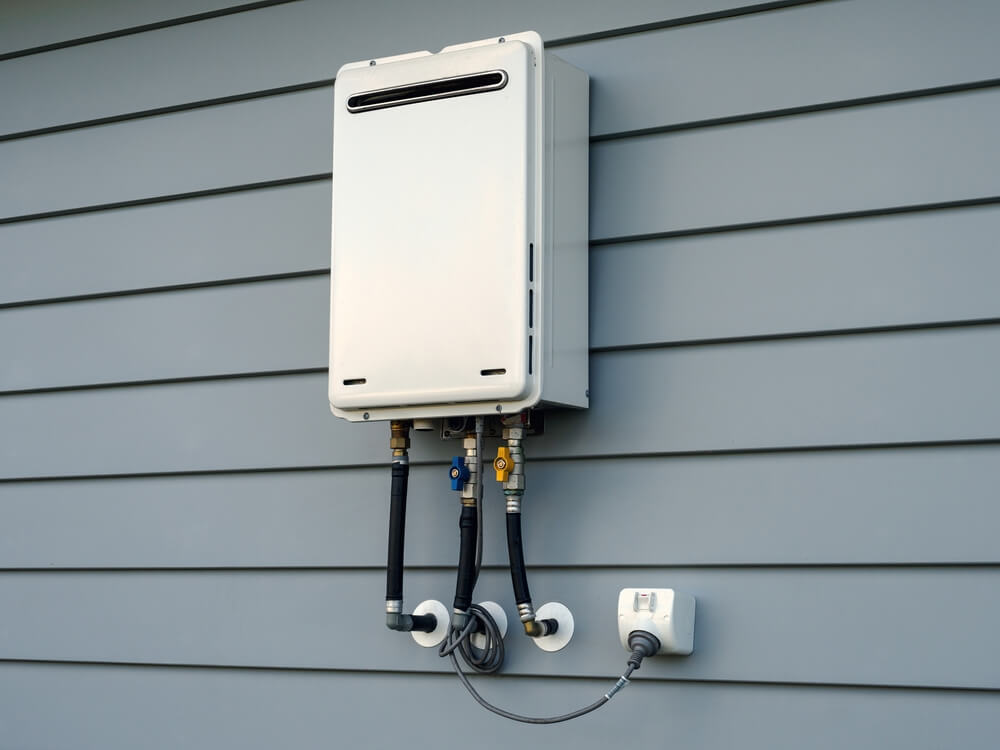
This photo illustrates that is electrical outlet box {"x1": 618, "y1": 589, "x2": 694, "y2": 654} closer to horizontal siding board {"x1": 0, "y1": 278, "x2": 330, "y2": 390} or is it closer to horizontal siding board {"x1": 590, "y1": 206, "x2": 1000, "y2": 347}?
horizontal siding board {"x1": 590, "y1": 206, "x2": 1000, "y2": 347}

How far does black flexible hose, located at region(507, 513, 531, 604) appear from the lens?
1843 millimetres

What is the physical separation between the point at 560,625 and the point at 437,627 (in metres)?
0.23

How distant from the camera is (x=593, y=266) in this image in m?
1.98

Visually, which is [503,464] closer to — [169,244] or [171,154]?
[169,244]

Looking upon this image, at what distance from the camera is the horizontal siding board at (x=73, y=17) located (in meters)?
2.43

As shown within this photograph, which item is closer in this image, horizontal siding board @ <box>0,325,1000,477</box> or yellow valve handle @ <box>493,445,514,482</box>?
horizontal siding board @ <box>0,325,1000,477</box>

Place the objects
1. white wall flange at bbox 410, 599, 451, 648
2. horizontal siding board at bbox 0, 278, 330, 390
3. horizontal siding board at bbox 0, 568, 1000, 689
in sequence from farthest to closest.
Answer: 1. horizontal siding board at bbox 0, 278, 330, 390
2. white wall flange at bbox 410, 599, 451, 648
3. horizontal siding board at bbox 0, 568, 1000, 689

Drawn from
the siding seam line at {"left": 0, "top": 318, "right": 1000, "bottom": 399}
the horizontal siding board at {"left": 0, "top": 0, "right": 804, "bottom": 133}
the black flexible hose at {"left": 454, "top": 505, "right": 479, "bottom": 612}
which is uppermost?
the horizontal siding board at {"left": 0, "top": 0, "right": 804, "bottom": 133}

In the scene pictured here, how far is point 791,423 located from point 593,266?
441mm

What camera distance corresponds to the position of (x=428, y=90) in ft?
6.25

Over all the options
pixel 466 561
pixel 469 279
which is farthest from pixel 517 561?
pixel 469 279

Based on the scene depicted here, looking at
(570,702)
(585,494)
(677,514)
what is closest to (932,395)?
(677,514)

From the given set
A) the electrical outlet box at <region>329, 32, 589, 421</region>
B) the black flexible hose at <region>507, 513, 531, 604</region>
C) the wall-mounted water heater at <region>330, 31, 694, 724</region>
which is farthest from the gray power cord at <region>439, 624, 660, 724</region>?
the electrical outlet box at <region>329, 32, 589, 421</region>

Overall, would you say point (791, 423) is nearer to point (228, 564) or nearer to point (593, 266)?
point (593, 266)
